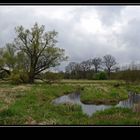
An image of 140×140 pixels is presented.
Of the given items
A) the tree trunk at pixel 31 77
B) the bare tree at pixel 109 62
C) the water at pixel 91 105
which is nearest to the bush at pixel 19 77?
the tree trunk at pixel 31 77

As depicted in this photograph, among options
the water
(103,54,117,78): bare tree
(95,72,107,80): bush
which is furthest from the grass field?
(103,54,117,78): bare tree

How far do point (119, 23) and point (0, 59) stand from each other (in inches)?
72.9

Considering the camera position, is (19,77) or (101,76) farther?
(19,77)

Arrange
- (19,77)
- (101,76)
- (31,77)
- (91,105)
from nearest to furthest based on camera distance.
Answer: (101,76)
(31,77)
(19,77)
(91,105)

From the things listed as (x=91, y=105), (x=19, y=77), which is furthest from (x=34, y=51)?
(x=91, y=105)

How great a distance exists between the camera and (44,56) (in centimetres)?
490

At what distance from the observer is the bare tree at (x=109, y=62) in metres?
3.36

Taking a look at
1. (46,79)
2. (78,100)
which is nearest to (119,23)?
Answer: (46,79)

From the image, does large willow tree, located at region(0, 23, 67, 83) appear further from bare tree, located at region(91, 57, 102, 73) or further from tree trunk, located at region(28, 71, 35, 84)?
bare tree, located at region(91, 57, 102, 73)

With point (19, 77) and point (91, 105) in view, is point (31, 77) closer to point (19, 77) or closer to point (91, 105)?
point (19, 77)

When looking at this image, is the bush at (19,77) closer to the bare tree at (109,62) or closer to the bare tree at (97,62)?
the bare tree at (97,62)

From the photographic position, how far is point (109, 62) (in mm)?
3604

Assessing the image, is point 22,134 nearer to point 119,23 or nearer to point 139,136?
point 139,136

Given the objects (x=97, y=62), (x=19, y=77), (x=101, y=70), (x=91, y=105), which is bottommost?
(x=91, y=105)
